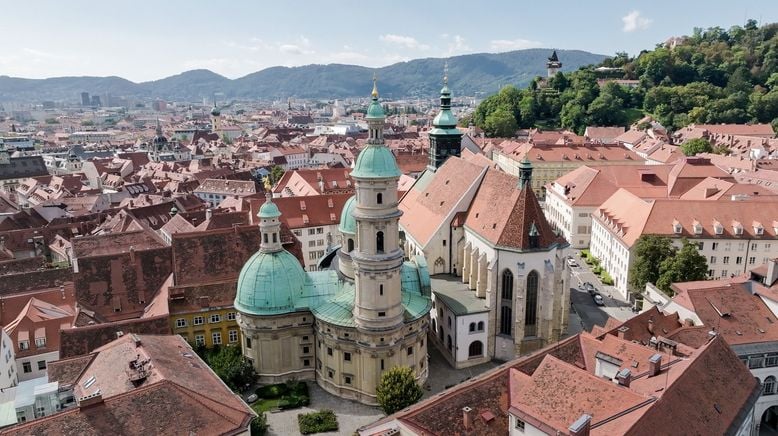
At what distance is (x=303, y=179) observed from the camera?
98.6m

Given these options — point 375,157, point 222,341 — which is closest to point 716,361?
point 375,157

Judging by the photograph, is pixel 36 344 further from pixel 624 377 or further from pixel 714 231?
pixel 714 231

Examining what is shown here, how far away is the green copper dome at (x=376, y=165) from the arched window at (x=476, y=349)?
59.9 feet

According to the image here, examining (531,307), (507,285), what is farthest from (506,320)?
(507,285)

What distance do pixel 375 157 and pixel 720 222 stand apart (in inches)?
1793

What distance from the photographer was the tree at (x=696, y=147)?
431ft

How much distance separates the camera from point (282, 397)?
45031mm

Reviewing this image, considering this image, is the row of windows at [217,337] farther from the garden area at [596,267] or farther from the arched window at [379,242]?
the garden area at [596,267]

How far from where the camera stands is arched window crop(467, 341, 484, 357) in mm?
51000

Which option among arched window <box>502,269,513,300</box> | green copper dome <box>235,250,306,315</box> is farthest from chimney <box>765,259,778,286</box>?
green copper dome <box>235,250,306,315</box>

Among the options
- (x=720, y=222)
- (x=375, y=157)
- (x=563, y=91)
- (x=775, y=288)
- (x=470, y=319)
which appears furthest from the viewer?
(x=563, y=91)

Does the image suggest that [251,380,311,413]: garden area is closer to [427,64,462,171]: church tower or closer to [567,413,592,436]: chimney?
[567,413,592,436]: chimney

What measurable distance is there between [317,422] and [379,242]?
13.8m

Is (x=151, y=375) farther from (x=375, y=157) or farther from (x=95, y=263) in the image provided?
(x=95, y=263)
